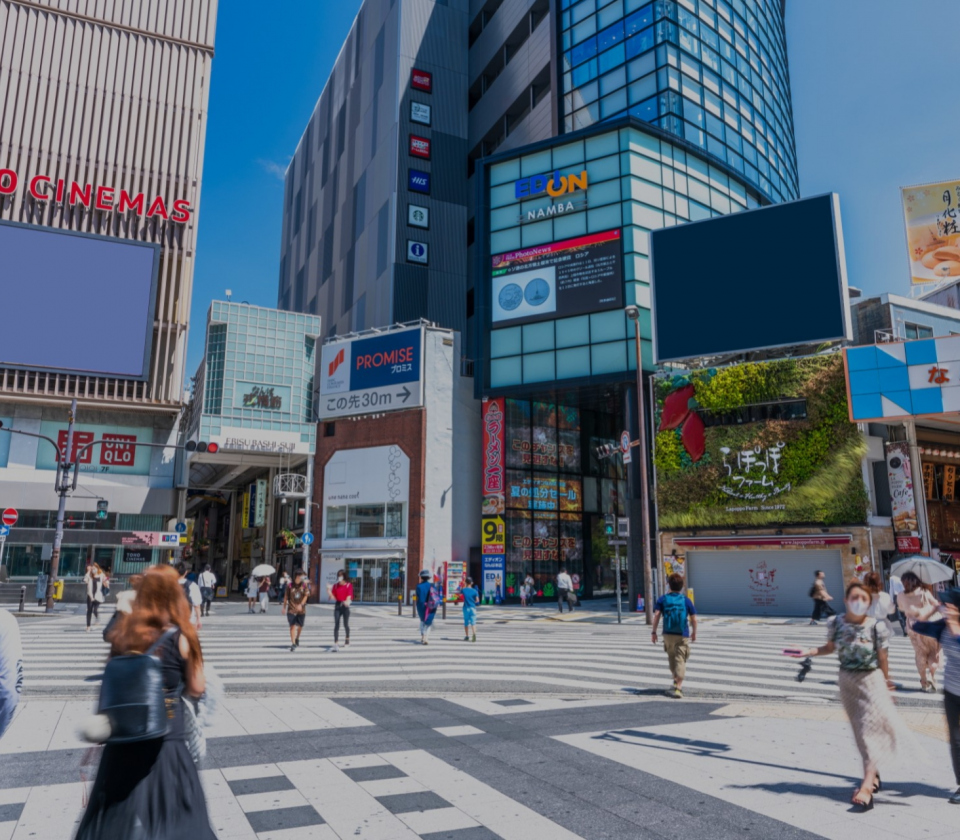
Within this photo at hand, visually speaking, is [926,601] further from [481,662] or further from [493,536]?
[493,536]

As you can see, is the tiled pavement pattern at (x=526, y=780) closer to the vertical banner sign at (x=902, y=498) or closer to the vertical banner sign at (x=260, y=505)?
the vertical banner sign at (x=902, y=498)

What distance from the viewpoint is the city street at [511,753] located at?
557cm

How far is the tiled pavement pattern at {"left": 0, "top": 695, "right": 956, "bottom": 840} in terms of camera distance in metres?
5.44

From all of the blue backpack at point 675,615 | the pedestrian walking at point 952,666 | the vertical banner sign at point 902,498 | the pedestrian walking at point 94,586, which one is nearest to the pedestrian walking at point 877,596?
the blue backpack at point 675,615

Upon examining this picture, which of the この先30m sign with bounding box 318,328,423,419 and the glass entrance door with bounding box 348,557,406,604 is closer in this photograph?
the glass entrance door with bounding box 348,557,406,604

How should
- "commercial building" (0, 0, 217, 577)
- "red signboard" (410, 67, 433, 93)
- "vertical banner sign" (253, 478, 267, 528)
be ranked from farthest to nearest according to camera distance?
1. "red signboard" (410, 67, 433, 93)
2. "vertical banner sign" (253, 478, 267, 528)
3. "commercial building" (0, 0, 217, 577)

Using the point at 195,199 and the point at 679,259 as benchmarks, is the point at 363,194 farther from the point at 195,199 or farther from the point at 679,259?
the point at 679,259

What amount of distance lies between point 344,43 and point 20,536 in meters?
54.9

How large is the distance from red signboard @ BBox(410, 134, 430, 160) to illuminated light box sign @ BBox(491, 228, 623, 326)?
63.8 feet

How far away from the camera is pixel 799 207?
115ft

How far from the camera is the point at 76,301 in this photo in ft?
146

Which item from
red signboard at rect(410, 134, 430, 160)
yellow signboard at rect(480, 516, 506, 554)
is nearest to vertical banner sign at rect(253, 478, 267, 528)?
yellow signboard at rect(480, 516, 506, 554)

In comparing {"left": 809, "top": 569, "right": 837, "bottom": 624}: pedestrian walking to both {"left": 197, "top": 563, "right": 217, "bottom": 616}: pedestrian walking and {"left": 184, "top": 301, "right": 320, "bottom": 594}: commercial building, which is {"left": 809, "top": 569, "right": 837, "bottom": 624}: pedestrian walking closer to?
{"left": 197, "top": 563, "right": 217, "bottom": 616}: pedestrian walking

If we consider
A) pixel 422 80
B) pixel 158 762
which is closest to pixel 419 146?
pixel 422 80
